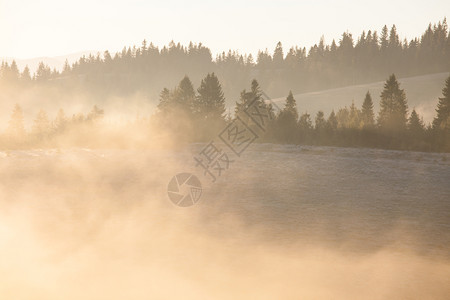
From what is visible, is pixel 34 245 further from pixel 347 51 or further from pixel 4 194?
pixel 347 51

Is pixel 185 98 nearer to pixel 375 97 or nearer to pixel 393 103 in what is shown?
pixel 393 103

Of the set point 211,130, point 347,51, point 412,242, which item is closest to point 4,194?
point 412,242

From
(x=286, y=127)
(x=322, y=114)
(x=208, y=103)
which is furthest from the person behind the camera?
(x=322, y=114)

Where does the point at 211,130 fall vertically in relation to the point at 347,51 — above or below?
below

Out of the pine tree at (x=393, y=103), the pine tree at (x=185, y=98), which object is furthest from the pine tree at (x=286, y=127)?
the pine tree at (x=185, y=98)

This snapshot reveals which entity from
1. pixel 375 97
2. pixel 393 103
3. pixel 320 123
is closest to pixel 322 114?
pixel 393 103

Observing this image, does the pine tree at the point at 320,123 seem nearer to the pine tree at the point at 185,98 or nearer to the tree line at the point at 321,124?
the tree line at the point at 321,124

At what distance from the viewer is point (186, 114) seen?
65.0 meters

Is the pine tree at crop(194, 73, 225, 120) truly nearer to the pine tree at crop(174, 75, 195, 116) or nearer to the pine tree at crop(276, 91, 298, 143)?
the pine tree at crop(174, 75, 195, 116)

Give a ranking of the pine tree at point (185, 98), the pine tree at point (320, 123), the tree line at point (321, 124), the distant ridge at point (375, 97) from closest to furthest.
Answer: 1. the tree line at point (321, 124)
2. the pine tree at point (320, 123)
3. the pine tree at point (185, 98)
4. the distant ridge at point (375, 97)

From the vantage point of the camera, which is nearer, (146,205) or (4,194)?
(146,205)

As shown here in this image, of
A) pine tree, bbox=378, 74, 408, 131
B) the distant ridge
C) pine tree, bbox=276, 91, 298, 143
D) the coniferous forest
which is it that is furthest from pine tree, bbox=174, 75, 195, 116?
the distant ridge

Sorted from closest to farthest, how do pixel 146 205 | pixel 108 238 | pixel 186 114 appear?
pixel 108 238 < pixel 146 205 < pixel 186 114

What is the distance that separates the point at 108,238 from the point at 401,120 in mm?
55883
